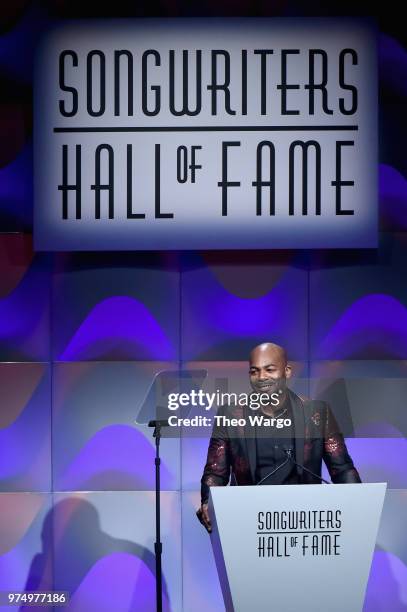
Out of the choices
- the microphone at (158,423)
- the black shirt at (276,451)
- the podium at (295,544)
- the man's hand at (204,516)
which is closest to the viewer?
the podium at (295,544)

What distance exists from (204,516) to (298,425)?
0.54 metres

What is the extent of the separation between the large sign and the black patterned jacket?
680 mm

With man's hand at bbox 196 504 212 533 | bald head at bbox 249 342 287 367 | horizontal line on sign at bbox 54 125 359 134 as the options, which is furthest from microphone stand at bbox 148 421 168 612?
horizontal line on sign at bbox 54 125 359 134

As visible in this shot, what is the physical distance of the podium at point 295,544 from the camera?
2.94m

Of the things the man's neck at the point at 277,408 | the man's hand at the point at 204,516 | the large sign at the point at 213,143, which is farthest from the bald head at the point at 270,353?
the man's hand at the point at 204,516

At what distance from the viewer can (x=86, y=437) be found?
12.0ft

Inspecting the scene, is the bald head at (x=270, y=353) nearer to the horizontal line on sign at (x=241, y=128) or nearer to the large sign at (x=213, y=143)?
the large sign at (x=213, y=143)

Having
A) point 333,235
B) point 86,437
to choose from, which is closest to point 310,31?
point 333,235

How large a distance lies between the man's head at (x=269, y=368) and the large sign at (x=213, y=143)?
428 mm

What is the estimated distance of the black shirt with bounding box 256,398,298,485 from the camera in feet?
11.6

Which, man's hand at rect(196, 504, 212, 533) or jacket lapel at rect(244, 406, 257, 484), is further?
jacket lapel at rect(244, 406, 257, 484)

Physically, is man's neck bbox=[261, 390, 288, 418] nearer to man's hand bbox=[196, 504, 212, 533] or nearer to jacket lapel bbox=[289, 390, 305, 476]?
jacket lapel bbox=[289, 390, 305, 476]

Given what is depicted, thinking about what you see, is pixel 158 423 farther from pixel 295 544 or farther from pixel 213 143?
pixel 213 143

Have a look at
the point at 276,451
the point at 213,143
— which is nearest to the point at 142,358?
the point at 276,451
